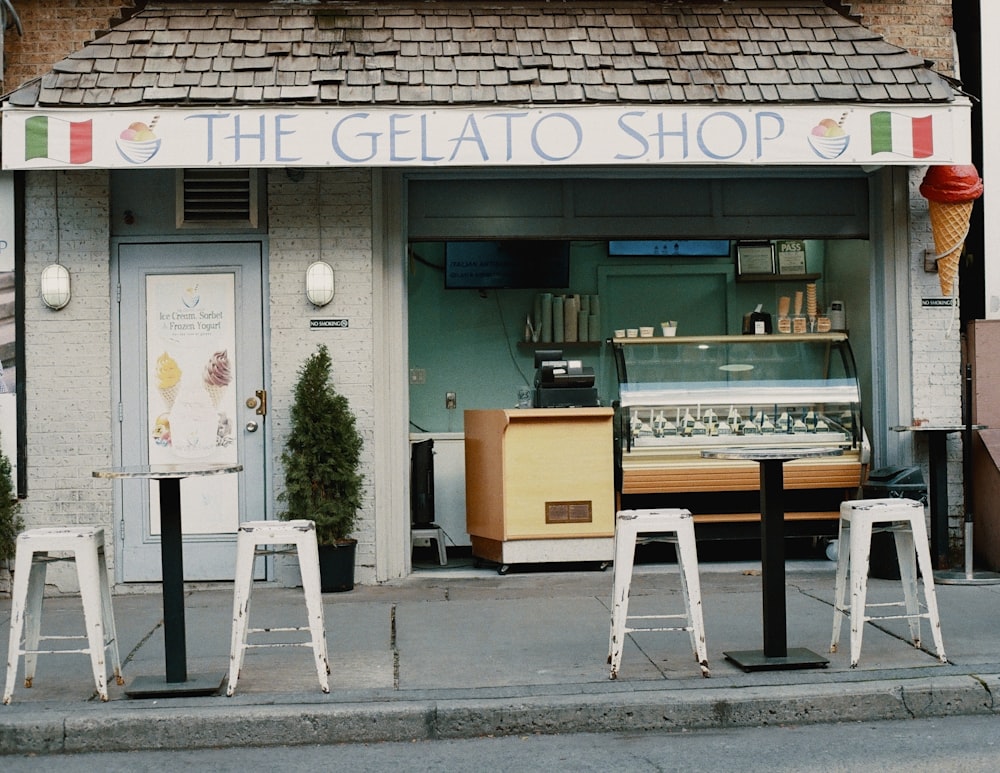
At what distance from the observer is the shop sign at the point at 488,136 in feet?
25.8

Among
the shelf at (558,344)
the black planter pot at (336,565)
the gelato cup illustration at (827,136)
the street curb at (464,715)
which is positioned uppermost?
the gelato cup illustration at (827,136)

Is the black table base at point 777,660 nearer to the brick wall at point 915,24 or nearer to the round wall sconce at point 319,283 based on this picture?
the round wall sconce at point 319,283

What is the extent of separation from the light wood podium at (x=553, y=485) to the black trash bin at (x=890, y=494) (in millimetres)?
1931

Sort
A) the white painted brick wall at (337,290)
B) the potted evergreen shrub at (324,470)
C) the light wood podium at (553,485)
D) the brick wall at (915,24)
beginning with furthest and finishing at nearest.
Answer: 1. the brick wall at (915,24)
2. the light wood podium at (553,485)
3. the white painted brick wall at (337,290)
4. the potted evergreen shrub at (324,470)

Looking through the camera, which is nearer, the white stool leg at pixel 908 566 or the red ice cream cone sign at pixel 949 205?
A: the white stool leg at pixel 908 566

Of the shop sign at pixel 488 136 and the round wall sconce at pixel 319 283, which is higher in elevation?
the shop sign at pixel 488 136

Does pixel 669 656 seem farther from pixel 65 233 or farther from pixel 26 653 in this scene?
pixel 65 233

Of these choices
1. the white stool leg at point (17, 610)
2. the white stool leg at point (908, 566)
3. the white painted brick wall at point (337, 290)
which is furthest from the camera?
the white painted brick wall at point (337, 290)

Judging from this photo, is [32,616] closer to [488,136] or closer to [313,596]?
[313,596]

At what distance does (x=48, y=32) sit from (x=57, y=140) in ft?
4.72

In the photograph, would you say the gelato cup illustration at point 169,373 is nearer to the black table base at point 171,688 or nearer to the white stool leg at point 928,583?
the black table base at point 171,688

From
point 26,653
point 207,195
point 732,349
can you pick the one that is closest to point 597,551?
point 732,349

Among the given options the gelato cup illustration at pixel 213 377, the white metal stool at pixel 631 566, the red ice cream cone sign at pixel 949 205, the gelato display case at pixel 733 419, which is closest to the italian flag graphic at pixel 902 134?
the red ice cream cone sign at pixel 949 205

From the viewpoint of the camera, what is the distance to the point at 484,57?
27.8ft
